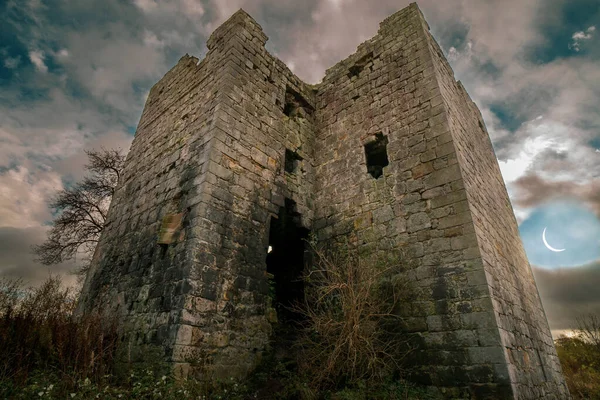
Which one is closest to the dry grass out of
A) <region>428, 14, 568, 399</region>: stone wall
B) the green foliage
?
<region>428, 14, 568, 399</region>: stone wall

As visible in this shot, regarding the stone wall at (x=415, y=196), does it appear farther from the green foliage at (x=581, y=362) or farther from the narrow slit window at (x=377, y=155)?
the green foliage at (x=581, y=362)

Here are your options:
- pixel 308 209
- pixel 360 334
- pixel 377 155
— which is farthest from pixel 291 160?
pixel 360 334

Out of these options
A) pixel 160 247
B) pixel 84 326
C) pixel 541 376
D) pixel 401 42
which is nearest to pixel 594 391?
pixel 541 376

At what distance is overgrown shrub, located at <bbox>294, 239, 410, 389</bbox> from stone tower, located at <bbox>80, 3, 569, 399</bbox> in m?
0.32

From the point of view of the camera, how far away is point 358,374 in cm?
470

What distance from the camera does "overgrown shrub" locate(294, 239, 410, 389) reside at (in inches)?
183

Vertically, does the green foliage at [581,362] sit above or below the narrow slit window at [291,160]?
below

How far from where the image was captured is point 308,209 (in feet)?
23.8

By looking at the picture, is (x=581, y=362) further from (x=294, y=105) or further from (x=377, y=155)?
(x=294, y=105)

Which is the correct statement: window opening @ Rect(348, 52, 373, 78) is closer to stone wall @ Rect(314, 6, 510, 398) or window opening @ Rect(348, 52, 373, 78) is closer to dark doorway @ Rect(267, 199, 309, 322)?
stone wall @ Rect(314, 6, 510, 398)

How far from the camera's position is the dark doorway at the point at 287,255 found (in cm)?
691

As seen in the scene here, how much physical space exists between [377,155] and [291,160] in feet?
6.31

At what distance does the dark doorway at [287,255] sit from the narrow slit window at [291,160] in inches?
37.0

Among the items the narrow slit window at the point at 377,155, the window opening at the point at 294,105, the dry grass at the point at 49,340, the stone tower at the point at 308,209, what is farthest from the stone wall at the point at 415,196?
the dry grass at the point at 49,340
